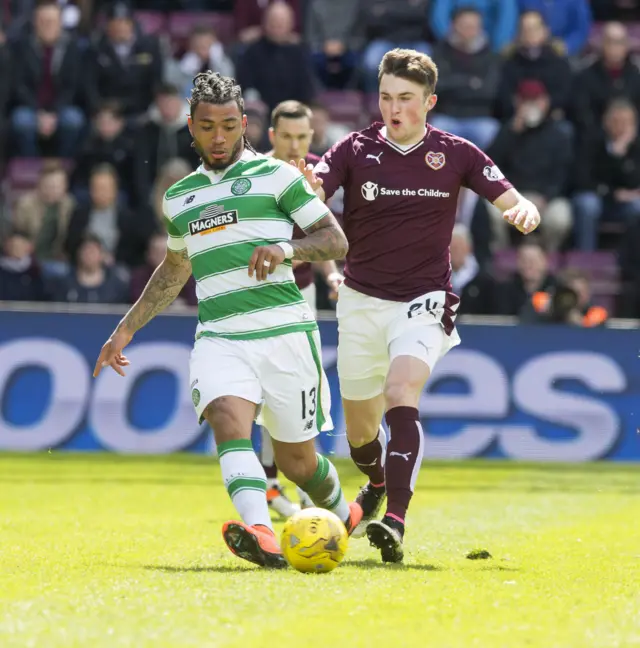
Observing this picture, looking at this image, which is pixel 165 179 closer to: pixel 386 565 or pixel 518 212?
pixel 518 212

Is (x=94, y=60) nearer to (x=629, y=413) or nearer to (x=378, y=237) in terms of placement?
(x=629, y=413)

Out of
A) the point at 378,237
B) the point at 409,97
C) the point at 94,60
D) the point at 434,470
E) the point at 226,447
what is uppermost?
the point at 94,60

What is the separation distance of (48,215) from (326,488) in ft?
34.3

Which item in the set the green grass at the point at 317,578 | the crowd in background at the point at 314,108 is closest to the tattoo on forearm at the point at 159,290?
the green grass at the point at 317,578

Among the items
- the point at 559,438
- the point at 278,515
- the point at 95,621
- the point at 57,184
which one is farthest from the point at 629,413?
the point at 95,621

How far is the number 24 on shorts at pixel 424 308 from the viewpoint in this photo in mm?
8156

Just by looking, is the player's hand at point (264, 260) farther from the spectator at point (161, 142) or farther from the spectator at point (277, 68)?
the spectator at point (277, 68)

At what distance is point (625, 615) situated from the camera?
5785 millimetres

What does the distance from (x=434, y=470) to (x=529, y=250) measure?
10.6ft

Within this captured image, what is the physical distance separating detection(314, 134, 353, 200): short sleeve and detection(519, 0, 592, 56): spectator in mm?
11854

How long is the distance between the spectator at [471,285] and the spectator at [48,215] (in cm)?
455

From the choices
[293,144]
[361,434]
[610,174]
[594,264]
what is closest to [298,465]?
[361,434]

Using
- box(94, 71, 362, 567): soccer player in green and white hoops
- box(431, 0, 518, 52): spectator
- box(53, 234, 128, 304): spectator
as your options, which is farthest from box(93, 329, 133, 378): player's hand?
box(431, 0, 518, 52): spectator

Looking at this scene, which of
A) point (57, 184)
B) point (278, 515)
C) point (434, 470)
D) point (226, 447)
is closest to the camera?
point (226, 447)
